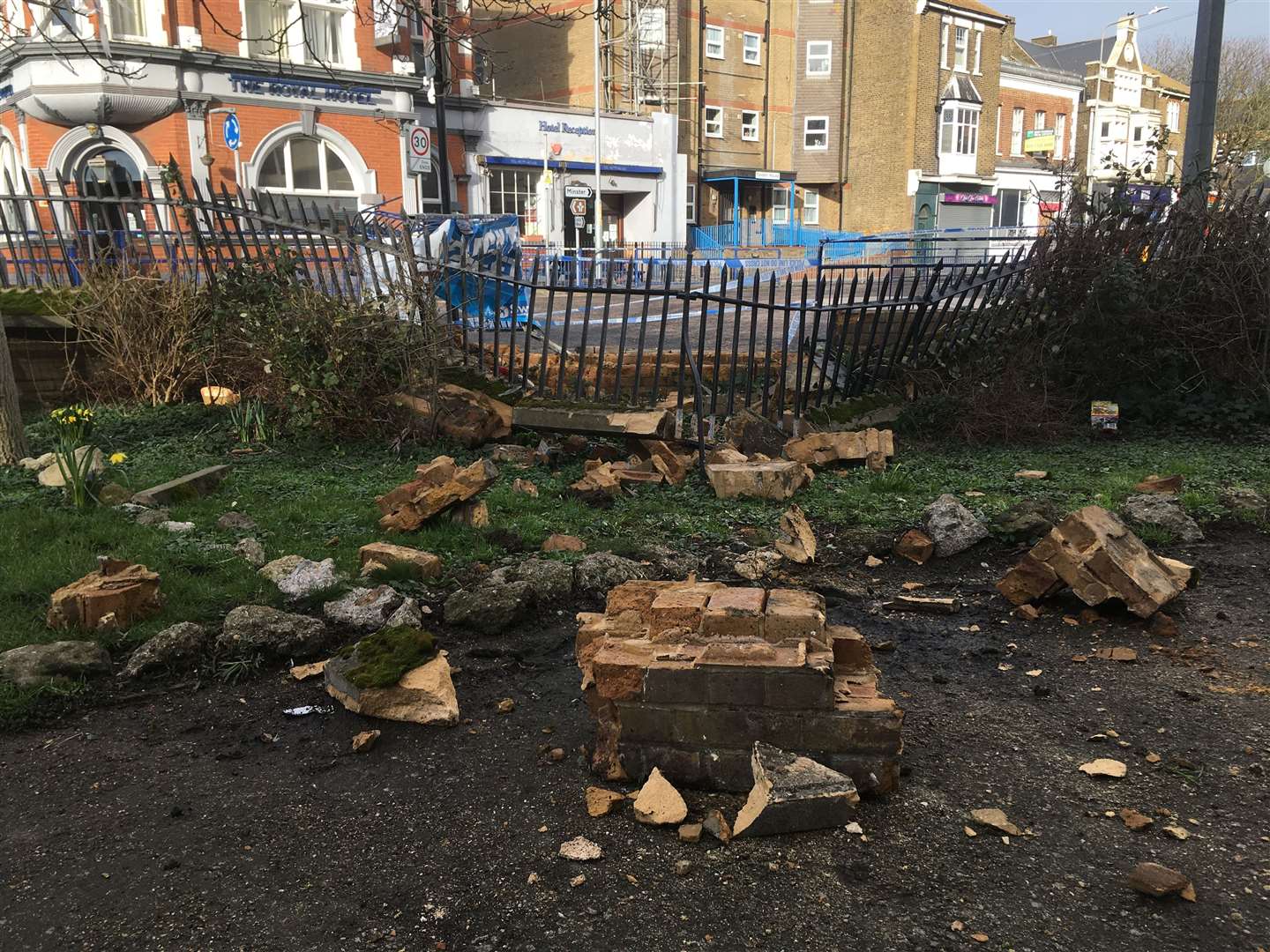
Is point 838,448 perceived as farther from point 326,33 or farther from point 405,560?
point 326,33

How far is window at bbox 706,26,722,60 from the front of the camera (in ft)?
133

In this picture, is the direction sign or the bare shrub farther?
the direction sign

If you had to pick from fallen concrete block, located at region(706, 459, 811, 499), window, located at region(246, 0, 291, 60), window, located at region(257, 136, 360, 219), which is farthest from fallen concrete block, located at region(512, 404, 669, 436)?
window, located at region(246, 0, 291, 60)

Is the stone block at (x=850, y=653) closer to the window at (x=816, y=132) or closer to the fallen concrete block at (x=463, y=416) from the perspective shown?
the fallen concrete block at (x=463, y=416)

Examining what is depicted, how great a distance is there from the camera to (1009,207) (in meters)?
47.5

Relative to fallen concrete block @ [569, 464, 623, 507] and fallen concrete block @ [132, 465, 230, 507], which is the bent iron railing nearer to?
fallen concrete block @ [569, 464, 623, 507]

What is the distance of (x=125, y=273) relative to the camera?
892 cm

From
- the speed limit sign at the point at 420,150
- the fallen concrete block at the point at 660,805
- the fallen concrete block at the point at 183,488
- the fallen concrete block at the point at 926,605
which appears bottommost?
the fallen concrete block at the point at 926,605

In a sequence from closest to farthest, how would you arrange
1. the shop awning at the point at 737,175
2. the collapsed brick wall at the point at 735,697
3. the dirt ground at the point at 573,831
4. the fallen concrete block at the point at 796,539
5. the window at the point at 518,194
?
the dirt ground at the point at 573,831 → the collapsed brick wall at the point at 735,697 → the fallen concrete block at the point at 796,539 → the window at the point at 518,194 → the shop awning at the point at 737,175

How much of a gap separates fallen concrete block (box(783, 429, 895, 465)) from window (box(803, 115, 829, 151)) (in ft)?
134

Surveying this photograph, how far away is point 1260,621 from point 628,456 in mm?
4085

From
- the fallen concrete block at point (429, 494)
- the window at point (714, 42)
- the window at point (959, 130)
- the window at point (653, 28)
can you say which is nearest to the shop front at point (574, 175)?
the window at point (653, 28)

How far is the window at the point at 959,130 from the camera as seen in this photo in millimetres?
43000

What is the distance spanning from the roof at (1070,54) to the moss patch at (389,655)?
194ft
